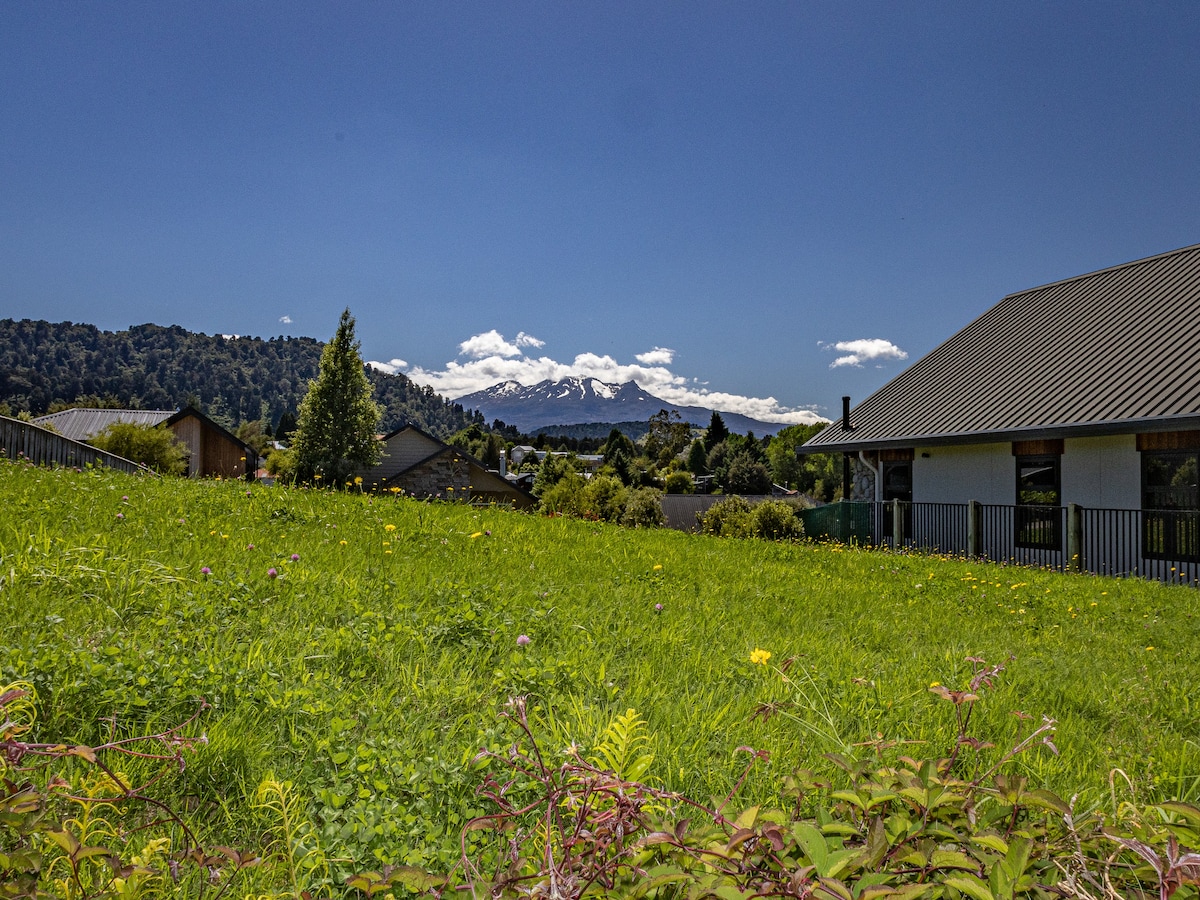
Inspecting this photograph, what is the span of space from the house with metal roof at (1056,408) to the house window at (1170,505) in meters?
0.03

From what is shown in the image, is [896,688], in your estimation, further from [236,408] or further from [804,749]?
[236,408]

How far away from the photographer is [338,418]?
3691cm

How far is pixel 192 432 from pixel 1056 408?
147 feet

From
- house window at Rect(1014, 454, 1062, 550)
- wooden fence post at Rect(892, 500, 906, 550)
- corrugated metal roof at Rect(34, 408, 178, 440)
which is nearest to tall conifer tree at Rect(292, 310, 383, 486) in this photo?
corrugated metal roof at Rect(34, 408, 178, 440)

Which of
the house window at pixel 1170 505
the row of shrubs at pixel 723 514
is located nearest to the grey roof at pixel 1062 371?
the house window at pixel 1170 505

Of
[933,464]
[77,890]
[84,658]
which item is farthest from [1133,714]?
[933,464]

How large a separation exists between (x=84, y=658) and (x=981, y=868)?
2837 millimetres

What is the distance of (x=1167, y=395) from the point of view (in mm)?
12750

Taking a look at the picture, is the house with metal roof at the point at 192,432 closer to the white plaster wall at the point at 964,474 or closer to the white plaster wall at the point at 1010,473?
the white plaster wall at the point at 964,474

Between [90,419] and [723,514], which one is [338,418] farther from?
[723,514]

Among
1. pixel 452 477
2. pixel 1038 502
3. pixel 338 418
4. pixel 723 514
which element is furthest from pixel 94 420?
pixel 1038 502

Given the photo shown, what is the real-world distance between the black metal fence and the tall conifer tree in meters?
26.5

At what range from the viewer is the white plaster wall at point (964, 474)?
1617cm

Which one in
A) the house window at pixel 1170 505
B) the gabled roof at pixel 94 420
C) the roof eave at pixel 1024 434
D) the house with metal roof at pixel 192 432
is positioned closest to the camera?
the roof eave at pixel 1024 434
